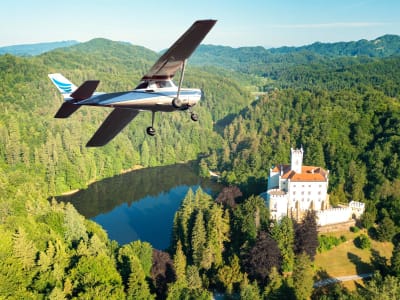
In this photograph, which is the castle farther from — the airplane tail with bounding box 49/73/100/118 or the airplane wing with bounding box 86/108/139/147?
the airplane tail with bounding box 49/73/100/118

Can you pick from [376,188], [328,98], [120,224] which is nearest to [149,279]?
[120,224]

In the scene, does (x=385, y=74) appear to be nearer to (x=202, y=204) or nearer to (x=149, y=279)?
(x=202, y=204)

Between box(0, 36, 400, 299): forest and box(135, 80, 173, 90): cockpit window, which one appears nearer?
box(135, 80, 173, 90): cockpit window

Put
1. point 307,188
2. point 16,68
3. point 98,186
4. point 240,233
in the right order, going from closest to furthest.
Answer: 1. point 240,233
2. point 307,188
3. point 98,186
4. point 16,68

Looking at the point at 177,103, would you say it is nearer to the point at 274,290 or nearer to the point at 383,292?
the point at 383,292

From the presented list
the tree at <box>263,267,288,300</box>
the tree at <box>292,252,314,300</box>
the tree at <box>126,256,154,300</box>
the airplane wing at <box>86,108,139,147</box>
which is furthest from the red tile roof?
the airplane wing at <box>86,108,139,147</box>

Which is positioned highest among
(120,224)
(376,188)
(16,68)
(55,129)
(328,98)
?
(16,68)
